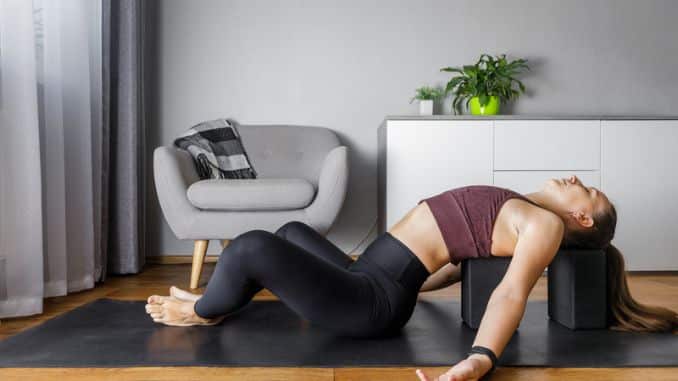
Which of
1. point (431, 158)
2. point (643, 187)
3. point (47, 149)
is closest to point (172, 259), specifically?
point (47, 149)

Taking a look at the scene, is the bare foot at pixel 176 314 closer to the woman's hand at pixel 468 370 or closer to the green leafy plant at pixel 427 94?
the woman's hand at pixel 468 370

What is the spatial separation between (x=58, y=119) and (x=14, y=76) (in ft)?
1.02

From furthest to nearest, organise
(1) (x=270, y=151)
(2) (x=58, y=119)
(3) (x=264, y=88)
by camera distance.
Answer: (3) (x=264, y=88) → (1) (x=270, y=151) → (2) (x=58, y=119)

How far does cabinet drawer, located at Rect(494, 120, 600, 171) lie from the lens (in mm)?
2795

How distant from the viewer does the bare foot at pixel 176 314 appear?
4.90 ft

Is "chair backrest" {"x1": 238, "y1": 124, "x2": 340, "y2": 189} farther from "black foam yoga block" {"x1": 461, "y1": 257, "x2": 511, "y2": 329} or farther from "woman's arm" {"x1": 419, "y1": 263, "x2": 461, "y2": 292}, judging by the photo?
"black foam yoga block" {"x1": 461, "y1": 257, "x2": 511, "y2": 329}

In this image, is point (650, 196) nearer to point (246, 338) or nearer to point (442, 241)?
point (442, 241)

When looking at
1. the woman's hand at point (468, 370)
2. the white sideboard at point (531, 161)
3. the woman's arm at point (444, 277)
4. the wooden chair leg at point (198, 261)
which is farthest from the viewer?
the white sideboard at point (531, 161)

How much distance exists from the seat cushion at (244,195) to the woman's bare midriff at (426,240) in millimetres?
1013

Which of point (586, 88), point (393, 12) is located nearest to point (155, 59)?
point (393, 12)

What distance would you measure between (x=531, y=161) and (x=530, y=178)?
0.28ft

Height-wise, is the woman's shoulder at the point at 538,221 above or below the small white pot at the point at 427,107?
below

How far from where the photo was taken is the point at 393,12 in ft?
10.7

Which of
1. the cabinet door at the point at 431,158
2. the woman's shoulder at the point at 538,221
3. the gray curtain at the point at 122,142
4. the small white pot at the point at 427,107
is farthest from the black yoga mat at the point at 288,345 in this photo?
the small white pot at the point at 427,107
